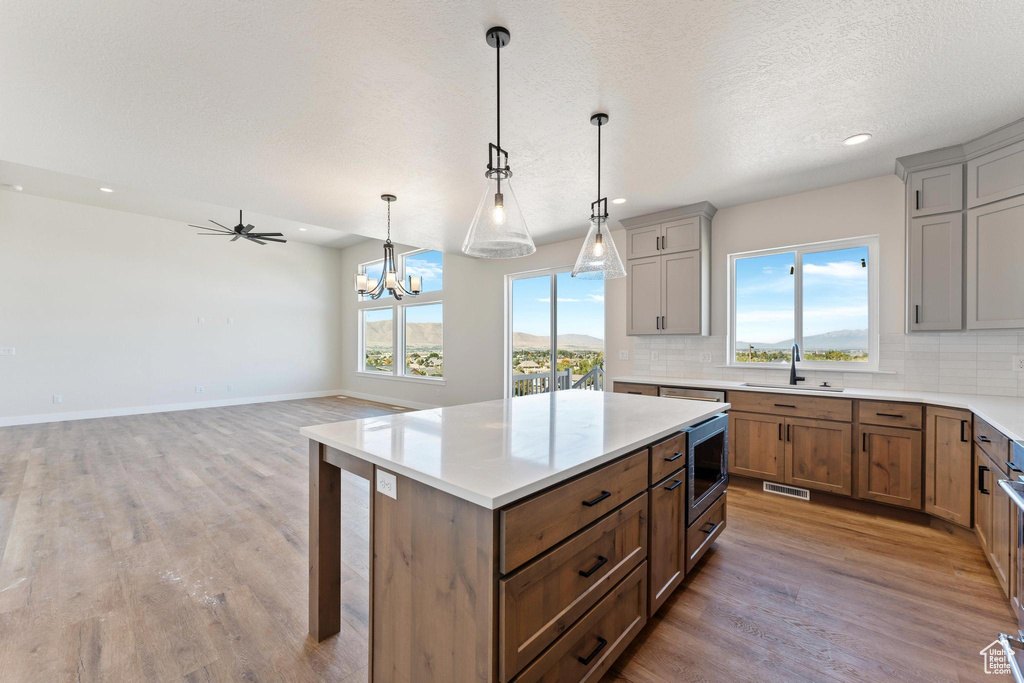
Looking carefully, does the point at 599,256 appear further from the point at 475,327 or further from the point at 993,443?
the point at 475,327

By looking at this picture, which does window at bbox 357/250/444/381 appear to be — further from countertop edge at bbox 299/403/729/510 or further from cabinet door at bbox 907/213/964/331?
cabinet door at bbox 907/213/964/331

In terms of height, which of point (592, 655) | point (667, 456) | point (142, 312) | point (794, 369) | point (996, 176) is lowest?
point (592, 655)

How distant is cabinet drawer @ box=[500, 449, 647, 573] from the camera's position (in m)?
1.08

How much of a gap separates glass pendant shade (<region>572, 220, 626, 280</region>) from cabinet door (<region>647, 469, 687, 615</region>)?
116 centimetres

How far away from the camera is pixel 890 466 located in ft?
9.50

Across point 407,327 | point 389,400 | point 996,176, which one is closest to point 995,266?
point 996,176

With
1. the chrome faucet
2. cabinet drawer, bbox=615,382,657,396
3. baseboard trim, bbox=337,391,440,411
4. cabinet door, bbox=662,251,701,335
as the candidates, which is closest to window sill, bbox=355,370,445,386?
baseboard trim, bbox=337,391,440,411

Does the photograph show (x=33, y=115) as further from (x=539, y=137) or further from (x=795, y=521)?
(x=795, y=521)

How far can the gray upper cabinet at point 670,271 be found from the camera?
4.09 metres

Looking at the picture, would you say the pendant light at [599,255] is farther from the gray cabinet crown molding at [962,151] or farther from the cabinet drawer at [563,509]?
the gray cabinet crown molding at [962,151]

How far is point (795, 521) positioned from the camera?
291cm

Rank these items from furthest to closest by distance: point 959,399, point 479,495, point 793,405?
point 793,405 → point 959,399 → point 479,495

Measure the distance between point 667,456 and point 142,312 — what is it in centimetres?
880

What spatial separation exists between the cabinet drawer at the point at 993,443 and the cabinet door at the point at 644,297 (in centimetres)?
235
